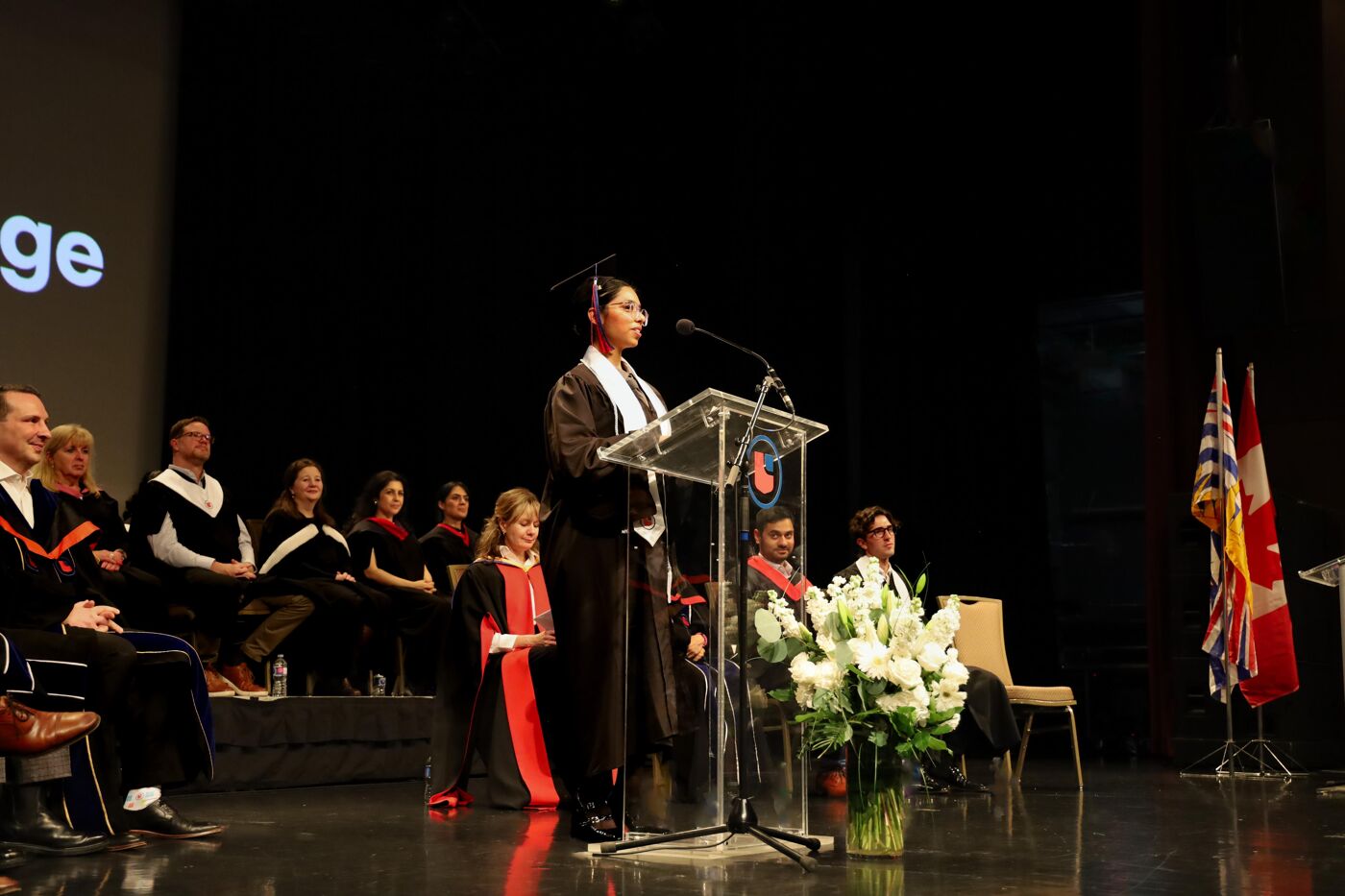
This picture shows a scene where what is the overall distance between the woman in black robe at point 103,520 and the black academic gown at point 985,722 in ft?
9.84

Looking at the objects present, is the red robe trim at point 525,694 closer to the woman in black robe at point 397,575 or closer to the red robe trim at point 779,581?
the woman in black robe at point 397,575

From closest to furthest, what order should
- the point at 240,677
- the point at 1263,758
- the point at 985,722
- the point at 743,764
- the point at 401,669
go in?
1. the point at 743,764
2. the point at 985,722
3. the point at 240,677
4. the point at 401,669
5. the point at 1263,758

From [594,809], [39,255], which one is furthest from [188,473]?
[594,809]

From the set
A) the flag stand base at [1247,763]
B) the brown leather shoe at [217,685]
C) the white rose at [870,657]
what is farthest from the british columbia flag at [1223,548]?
the brown leather shoe at [217,685]

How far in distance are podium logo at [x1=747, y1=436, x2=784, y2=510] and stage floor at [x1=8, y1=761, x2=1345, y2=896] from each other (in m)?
0.85

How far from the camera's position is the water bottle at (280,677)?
6.05 metres

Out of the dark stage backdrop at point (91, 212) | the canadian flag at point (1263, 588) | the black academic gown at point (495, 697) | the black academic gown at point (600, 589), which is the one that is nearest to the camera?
the black academic gown at point (600, 589)

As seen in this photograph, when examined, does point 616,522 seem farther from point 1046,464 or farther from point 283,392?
point 1046,464

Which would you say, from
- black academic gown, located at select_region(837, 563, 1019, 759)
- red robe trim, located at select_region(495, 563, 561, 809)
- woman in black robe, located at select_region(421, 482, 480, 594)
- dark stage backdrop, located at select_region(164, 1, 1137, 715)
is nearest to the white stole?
red robe trim, located at select_region(495, 563, 561, 809)

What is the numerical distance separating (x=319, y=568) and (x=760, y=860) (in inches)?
147

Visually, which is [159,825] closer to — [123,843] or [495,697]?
[123,843]

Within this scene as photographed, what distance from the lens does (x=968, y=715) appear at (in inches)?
229

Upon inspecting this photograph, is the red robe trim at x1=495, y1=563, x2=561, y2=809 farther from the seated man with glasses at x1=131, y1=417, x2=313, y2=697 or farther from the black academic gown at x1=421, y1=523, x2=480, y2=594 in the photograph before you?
the black academic gown at x1=421, y1=523, x2=480, y2=594

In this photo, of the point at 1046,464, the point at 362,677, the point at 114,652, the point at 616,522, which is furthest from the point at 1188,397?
the point at 114,652
